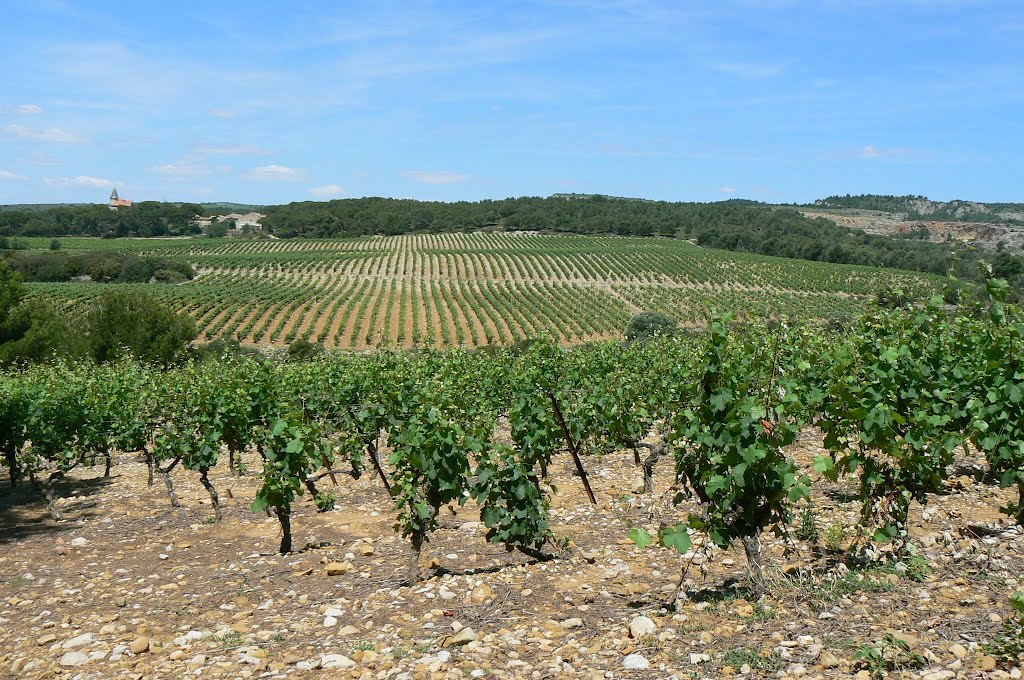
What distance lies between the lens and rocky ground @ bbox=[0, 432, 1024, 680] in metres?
4.56

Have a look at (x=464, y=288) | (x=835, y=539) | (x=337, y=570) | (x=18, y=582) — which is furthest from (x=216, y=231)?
(x=835, y=539)

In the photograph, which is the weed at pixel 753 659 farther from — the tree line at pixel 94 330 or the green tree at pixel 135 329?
the green tree at pixel 135 329

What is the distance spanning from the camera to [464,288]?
7238cm

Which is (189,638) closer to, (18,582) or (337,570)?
(337,570)

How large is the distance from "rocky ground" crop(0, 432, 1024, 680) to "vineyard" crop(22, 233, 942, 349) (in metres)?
30.5

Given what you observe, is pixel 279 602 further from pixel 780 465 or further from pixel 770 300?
pixel 770 300

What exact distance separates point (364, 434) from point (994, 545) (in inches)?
383

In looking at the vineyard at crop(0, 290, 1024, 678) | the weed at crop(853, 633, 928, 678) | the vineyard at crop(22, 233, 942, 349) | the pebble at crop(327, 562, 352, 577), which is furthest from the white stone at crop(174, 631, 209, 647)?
the vineyard at crop(22, 233, 942, 349)

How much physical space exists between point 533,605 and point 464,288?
67010 millimetres

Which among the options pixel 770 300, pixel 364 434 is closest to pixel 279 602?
pixel 364 434

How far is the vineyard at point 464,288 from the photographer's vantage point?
53406 millimetres

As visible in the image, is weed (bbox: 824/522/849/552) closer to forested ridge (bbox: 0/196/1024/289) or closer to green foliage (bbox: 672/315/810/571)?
green foliage (bbox: 672/315/810/571)

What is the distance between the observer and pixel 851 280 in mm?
66688

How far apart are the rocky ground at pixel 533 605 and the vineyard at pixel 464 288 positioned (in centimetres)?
3045
